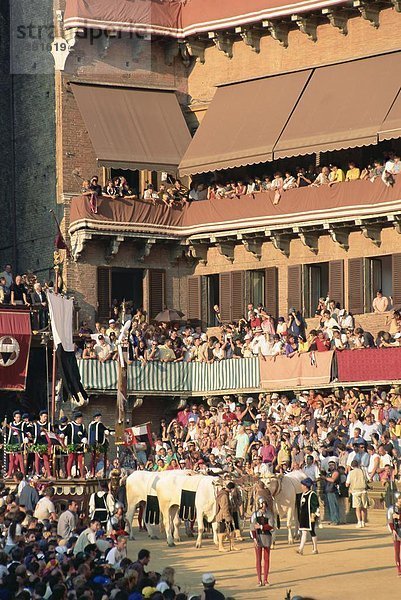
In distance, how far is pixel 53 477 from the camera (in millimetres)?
47312

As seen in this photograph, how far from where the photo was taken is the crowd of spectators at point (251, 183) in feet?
199

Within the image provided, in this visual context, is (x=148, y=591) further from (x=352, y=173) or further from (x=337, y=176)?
(x=337, y=176)

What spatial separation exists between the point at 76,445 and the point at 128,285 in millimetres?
18631

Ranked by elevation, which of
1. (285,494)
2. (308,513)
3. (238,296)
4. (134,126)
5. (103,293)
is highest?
(134,126)

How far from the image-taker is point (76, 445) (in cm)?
4741

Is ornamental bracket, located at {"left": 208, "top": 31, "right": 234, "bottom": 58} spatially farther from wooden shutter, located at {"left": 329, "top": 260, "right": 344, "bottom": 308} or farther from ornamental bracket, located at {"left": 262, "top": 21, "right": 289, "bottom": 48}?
wooden shutter, located at {"left": 329, "top": 260, "right": 344, "bottom": 308}

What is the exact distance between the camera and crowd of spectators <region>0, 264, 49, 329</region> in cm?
6066

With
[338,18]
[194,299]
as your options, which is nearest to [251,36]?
[338,18]

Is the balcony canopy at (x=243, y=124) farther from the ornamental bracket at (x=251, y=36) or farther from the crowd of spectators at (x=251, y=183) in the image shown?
the ornamental bracket at (x=251, y=36)

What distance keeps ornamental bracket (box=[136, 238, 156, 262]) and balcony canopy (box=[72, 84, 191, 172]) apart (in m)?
2.51

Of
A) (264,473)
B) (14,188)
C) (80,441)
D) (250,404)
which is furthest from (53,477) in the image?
(14,188)

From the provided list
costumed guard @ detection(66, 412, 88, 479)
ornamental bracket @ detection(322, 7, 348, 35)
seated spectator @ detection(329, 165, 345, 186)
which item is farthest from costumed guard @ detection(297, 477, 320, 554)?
ornamental bracket @ detection(322, 7, 348, 35)

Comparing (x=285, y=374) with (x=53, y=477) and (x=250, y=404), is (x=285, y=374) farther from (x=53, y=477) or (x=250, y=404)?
(x=53, y=477)

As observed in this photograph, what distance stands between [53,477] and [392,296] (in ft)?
56.7
